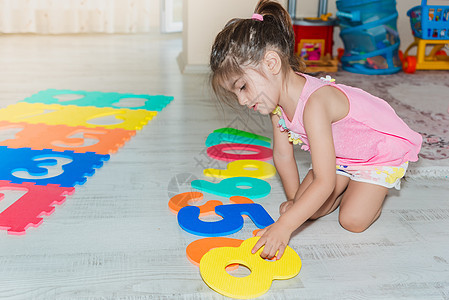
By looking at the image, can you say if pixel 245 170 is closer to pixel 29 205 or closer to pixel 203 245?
pixel 203 245

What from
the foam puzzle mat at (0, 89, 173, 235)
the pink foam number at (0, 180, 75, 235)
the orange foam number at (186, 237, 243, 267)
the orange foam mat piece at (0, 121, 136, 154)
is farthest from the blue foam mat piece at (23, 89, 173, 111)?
the orange foam number at (186, 237, 243, 267)

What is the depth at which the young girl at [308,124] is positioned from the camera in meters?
0.84

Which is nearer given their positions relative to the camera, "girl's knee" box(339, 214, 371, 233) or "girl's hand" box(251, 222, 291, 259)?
"girl's hand" box(251, 222, 291, 259)

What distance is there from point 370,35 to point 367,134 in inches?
66.4

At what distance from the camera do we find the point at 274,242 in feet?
2.66

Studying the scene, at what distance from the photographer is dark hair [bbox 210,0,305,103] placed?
0.84 meters

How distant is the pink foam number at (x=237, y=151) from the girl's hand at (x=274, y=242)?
1.68ft

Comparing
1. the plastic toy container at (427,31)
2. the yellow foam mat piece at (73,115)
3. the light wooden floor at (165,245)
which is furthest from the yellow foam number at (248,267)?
the plastic toy container at (427,31)

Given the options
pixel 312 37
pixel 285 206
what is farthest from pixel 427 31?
pixel 285 206

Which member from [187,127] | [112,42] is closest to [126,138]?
[187,127]

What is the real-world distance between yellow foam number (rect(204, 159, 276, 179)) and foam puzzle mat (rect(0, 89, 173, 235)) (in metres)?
0.30

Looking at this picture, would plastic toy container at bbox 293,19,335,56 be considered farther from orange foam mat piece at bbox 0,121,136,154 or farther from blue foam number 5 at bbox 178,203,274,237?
blue foam number 5 at bbox 178,203,274,237

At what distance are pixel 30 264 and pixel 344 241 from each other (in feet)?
1.84

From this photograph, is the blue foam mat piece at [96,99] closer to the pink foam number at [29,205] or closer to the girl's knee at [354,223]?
the pink foam number at [29,205]
